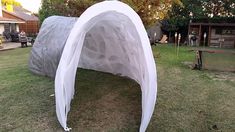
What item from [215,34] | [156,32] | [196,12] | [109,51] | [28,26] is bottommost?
[109,51]

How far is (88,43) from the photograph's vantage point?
30.9ft

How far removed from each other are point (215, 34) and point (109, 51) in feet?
50.8

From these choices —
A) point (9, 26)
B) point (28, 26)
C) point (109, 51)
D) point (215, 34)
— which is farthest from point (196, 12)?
point (28, 26)

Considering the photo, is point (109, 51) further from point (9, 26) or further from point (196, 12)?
point (9, 26)

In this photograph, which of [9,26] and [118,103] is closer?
[118,103]

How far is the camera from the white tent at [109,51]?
446 cm

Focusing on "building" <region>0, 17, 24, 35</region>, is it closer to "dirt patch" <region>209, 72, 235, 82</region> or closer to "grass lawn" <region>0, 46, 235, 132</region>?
"grass lawn" <region>0, 46, 235, 132</region>

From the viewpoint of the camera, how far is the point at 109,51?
8.81 m

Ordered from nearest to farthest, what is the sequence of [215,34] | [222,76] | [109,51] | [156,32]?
[109,51], [222,76], [215,34], [156,32]

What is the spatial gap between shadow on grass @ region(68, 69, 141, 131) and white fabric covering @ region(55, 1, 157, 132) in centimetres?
28

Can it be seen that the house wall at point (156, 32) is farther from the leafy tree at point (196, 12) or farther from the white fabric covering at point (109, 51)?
the white fabric covering at point (109, 51)

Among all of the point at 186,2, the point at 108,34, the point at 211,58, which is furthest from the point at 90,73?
the point at 186,2

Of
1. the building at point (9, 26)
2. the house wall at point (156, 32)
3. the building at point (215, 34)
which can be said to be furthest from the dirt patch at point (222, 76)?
the building at point (9, 26)

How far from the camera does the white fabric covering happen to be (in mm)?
4461
